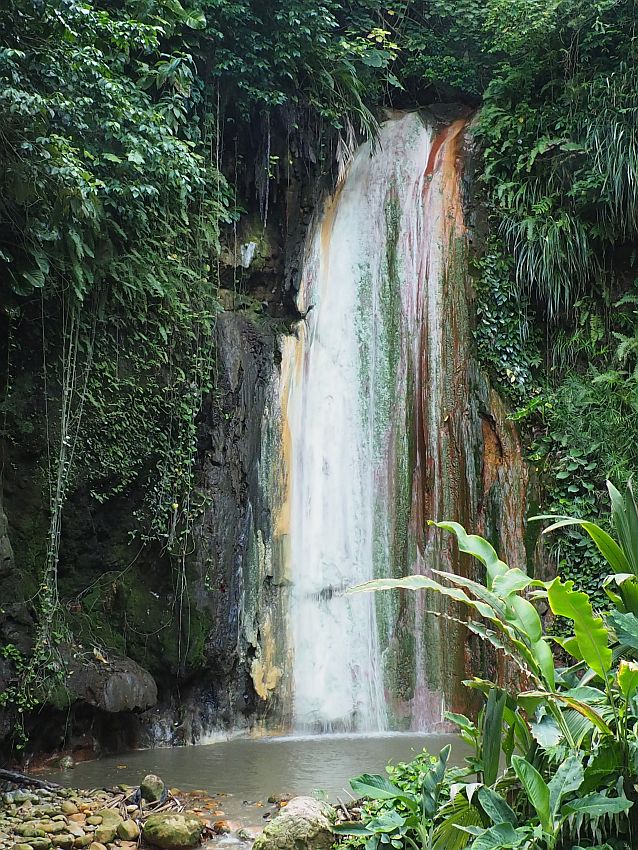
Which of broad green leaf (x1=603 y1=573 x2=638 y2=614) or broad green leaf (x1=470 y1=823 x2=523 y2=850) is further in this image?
broad green leaf (x1=603 y1=573 x2=638 y2=614)

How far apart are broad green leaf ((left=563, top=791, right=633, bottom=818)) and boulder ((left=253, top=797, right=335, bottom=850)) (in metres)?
1.30

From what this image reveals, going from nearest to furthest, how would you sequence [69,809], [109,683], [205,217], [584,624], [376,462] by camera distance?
[584,624] → [69,809] → [109,683] → [205,217] → [376,462]

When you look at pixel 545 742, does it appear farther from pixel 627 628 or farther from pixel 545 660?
pixel 627 628

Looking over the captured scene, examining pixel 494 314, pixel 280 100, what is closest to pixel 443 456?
pixel 494 314

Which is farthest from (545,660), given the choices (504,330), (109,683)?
(504,330)

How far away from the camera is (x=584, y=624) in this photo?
10.1 ft

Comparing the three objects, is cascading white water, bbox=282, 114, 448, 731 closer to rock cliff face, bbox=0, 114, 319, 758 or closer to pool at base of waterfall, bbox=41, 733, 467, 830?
rock cliff face, bbox=0, 114, 319, 758

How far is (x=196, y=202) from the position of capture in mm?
8578

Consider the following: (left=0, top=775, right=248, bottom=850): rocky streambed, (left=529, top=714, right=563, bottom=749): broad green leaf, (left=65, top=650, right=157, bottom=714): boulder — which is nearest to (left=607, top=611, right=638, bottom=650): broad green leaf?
(left=529, top=714, right=563, bottom=749): broad green leaf

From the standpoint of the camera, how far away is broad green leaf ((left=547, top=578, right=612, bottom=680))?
3.05 m

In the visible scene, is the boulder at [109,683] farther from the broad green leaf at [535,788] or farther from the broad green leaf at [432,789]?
the broad green leaf at [535,788]

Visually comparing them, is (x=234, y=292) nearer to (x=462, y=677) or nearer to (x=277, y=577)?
(x=277, y=577)

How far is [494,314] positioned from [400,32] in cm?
477

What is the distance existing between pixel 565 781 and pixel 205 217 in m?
7.07
